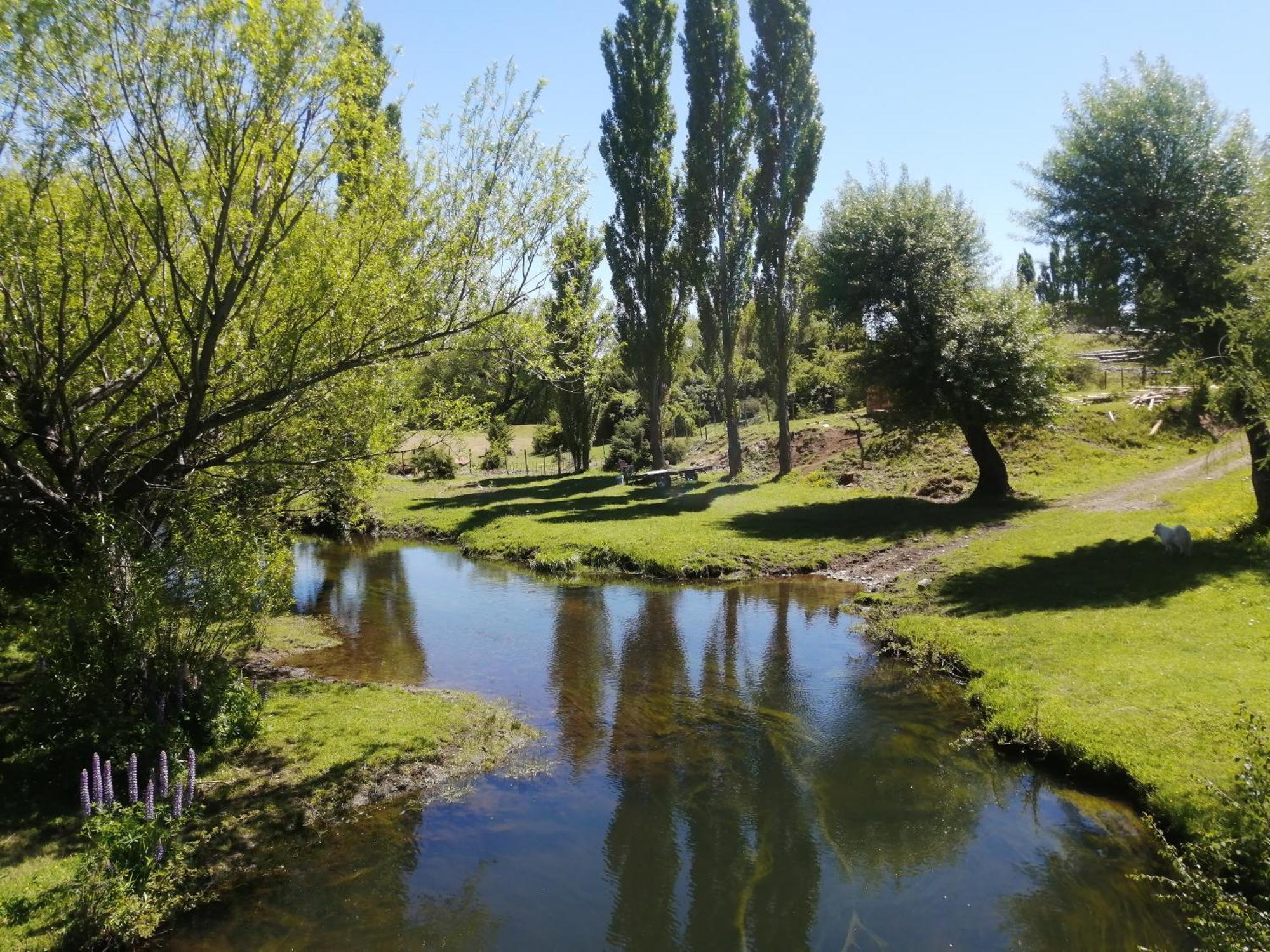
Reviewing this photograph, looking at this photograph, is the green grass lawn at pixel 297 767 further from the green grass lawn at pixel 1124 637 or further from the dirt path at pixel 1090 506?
the dirt path at pixel 1090 506

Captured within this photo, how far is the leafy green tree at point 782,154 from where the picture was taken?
104ft

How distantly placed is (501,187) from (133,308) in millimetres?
4751

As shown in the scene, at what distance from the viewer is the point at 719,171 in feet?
111

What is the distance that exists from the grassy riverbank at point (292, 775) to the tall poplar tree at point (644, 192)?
89.4ft

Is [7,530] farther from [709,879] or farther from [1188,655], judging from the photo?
[1188,655]

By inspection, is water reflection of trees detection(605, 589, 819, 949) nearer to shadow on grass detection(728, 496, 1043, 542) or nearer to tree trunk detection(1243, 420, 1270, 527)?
shadow on grass detection(728, 496, 1043, 542)

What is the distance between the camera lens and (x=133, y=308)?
906cm

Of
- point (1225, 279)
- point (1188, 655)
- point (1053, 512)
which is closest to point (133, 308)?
point (1188, 655)

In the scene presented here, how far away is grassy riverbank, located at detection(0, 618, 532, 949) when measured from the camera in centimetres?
664

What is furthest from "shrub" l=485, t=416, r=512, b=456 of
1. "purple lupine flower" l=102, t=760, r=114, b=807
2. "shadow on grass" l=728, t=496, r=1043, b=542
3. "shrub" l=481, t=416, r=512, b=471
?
"purple lupine flower" l=102, t=760, r=114, b=807

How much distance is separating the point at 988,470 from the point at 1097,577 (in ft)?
33.0

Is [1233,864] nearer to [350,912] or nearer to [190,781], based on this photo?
[350,912]

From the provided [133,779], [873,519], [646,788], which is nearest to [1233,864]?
[646,788]

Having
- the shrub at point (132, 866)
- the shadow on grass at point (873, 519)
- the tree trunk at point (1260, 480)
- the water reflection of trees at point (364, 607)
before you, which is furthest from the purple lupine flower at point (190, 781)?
the tree trunk at point (1260, 480)
